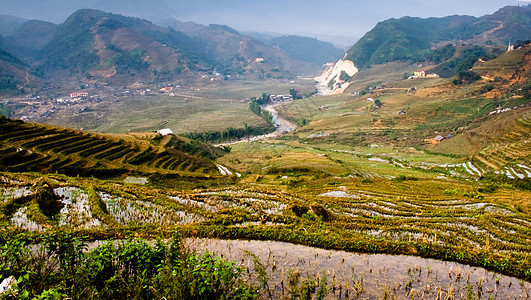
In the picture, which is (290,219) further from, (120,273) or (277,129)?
(277,129)

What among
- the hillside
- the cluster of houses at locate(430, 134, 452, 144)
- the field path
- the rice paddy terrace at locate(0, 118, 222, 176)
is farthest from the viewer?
the hillside

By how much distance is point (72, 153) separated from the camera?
28.9 m

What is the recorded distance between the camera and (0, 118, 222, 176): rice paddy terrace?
25172mm

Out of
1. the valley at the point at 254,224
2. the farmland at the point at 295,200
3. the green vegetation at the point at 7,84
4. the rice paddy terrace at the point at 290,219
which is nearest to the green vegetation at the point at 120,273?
the valley at the point at 254,224

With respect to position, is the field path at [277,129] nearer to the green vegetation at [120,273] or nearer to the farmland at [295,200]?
the farmland at [295,200]

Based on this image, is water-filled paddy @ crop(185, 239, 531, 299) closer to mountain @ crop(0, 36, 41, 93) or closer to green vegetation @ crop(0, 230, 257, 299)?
green vegetation @ crop(0, 230, 257, 299)

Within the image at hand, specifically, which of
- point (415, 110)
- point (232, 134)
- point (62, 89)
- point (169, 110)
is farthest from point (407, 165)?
point (62, 89)

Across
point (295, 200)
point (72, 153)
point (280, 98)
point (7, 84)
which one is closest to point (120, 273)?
point (295, 200)

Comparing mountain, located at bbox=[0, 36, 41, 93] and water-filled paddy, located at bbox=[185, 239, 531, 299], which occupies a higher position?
mountain, located at bbox=[0, 36, 41, 93]

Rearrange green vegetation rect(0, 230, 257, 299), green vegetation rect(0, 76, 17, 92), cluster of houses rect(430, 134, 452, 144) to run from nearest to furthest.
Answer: green vegetation rect(0, 230, 257, 299) → cluster of houses rect(430, 134, 452, 144) → green vegetation rect(0, 76, 17, 92)

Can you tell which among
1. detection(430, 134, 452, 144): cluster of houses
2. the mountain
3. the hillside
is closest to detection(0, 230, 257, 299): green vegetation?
detection(430, 134, 452, 144): cluster of houses

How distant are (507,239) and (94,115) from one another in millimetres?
150768

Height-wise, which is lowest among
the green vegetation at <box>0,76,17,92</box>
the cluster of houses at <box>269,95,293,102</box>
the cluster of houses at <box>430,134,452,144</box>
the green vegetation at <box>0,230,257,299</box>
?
the cluster of houses at <box>430,134,452,144</box>

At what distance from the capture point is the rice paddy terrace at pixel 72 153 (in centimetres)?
2517
